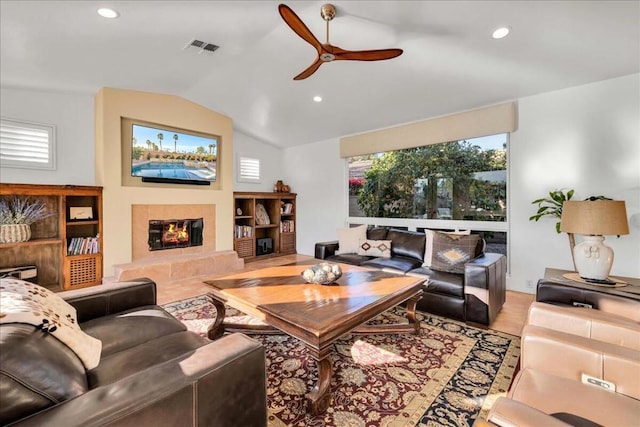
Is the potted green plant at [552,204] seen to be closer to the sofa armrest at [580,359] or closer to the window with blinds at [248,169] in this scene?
the sofa armrest at [580,359]

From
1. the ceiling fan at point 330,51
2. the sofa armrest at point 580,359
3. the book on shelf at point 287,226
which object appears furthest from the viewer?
the book on shelf at point 287,226

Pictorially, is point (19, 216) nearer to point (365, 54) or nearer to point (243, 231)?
point (243, 231)

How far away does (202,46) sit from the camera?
3.14 metres

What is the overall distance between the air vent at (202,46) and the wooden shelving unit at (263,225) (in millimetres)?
2675

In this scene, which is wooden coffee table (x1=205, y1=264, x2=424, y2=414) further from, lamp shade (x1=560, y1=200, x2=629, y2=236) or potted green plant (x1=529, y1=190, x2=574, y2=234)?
potted green plant (x1=529, y1=190, x2=574, y2=234)

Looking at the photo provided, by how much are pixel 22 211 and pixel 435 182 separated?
18.1ft

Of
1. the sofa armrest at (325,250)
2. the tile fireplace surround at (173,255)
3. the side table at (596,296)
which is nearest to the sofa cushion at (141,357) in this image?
the side table at (596,296)

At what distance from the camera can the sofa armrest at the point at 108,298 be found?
1.76 m

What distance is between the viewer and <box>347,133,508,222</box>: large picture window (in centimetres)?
390

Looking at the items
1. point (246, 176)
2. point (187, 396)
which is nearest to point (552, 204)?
point (187, 396)

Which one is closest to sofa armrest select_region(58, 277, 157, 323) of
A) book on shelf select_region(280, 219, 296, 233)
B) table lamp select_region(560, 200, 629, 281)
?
table lamp select_region(560, 200, 629, 281)

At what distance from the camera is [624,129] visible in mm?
2992

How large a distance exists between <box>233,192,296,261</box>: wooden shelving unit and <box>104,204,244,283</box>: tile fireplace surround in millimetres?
554

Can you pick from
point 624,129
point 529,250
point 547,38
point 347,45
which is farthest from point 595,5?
point 529,250
